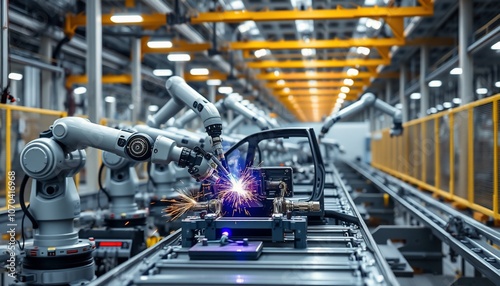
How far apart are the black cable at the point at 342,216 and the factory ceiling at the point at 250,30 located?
6.42 meters

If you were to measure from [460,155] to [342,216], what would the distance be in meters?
4.00

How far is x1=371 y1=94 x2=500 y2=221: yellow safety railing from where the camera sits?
6.19 m

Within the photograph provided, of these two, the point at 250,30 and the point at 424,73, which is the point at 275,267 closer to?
the point at 250,30

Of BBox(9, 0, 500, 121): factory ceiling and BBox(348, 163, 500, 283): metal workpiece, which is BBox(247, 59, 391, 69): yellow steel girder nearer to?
BBox(9, 0, 500, 121): factory ceiling

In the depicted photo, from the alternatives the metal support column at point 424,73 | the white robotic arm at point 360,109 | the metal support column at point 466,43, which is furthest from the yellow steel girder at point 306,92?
the white robotic arm at point 360,109

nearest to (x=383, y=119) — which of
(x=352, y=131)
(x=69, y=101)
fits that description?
(x=352, y=131)

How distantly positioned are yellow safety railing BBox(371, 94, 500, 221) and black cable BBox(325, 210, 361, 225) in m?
1.84

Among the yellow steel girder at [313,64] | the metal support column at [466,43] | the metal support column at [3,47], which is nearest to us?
the metal support column at [3,47]

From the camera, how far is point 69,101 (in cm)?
1617

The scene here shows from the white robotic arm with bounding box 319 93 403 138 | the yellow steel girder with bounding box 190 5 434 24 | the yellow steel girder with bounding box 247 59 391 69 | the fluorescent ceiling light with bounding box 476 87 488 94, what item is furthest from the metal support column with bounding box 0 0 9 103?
the fluorescent ceiling light with bounding box 476 87 488 94

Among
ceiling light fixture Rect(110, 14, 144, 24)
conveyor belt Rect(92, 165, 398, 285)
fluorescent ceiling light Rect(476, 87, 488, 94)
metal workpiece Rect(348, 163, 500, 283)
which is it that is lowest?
metal workpiece Rect(348, 163, 500, 283)

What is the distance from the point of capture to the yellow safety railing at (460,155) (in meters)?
6.19

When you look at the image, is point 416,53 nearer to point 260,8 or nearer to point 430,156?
point 260,8

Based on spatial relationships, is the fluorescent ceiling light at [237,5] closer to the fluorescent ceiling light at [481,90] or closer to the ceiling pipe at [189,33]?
the ceiling pipe at [189,33]
